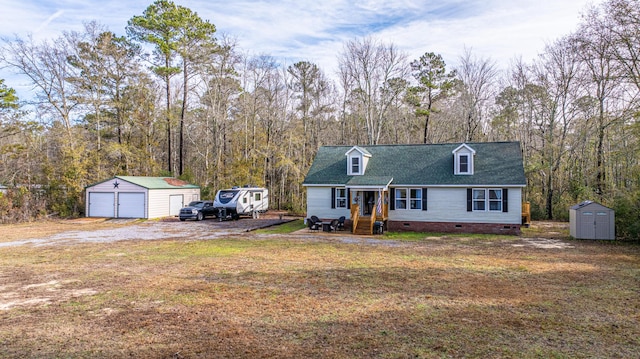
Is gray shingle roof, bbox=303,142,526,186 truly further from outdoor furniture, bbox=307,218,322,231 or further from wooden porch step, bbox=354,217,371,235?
outdoor furniture, bbox=307,218,322,231

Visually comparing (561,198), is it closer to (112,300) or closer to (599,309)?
(599,309)

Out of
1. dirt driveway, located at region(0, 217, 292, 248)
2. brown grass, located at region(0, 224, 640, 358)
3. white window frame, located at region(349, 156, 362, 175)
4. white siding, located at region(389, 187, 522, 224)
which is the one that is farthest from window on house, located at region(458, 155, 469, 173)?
dirt driveway, located at region(0, 217, 292, 248)

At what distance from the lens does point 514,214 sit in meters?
19.3

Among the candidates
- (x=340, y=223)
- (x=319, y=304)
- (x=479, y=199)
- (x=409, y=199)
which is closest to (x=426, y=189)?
(x=409, y=199)

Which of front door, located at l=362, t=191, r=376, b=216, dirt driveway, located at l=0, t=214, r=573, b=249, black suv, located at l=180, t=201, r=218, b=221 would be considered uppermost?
front door, located at l=362, t=191, r=376, b=216

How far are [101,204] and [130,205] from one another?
2387 millimetres

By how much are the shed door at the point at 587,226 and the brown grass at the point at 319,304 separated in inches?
137

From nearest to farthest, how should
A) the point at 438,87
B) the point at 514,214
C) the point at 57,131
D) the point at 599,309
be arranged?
1. the point at 599,309
2. the point at 514,214
3. the point at 57,131
4. the point at 438,87

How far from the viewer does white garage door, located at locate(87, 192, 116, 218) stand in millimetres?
27016

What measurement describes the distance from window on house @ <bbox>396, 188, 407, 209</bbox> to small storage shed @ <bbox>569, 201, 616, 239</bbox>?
7961 mm

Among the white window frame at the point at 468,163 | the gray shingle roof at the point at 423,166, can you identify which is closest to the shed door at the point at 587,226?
the gray shingle roof at the point at 423,166

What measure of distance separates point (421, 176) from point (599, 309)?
14033mm

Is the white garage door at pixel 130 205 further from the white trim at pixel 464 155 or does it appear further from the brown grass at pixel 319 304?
the white trim at pixel 464 155

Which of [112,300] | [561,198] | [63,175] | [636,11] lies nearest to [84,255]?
[112,300]
